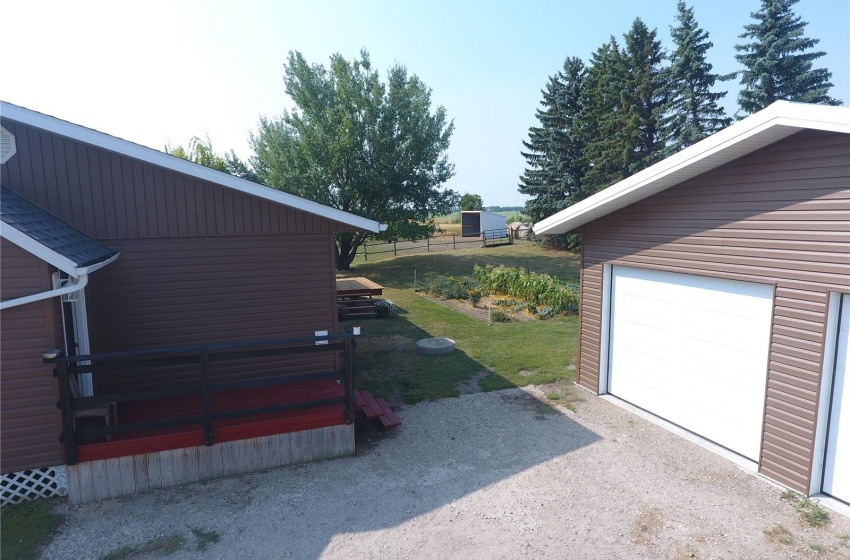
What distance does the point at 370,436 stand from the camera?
22.8 feet

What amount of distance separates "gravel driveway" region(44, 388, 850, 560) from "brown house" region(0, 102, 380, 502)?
1.88 feet

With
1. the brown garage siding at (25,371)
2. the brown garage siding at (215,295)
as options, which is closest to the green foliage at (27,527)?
the brown garage siding at (25,371)

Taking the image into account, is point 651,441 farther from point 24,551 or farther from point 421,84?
point 421,84

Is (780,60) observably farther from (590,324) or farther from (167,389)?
(167,389)

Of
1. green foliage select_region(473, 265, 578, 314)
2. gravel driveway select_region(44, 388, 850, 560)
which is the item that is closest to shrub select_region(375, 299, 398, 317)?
green foliage select_region(473, 265, 578, 314)

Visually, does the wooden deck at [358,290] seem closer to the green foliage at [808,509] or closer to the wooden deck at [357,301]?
the wooden deck at [357,301]

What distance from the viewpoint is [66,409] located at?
5145 mm

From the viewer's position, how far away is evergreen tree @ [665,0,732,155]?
23922 millimetres

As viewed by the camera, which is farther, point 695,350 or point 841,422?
point 695,350

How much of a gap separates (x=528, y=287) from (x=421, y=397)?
8.73m

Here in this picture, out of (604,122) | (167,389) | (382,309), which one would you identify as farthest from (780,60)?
(167,389)

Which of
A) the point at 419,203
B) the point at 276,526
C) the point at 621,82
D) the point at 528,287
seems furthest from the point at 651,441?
the point at 621,82

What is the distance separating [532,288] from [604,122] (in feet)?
49.1

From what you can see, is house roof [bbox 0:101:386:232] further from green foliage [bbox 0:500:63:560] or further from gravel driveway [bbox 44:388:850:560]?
green foliage [bbox 0:500:63:560]
